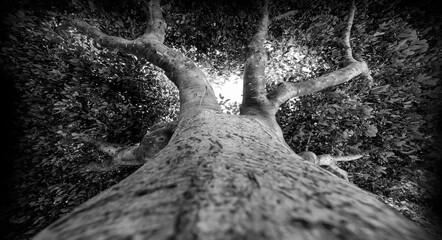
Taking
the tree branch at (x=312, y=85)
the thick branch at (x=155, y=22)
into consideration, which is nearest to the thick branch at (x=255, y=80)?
the tree branch at (x=312, y=85)

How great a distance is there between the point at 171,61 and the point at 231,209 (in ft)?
9.35

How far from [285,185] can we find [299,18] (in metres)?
5.73

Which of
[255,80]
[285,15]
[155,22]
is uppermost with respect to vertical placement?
[285,15]

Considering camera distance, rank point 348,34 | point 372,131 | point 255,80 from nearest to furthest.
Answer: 1. point 255,80
2. point 348,34
3. point 372,131

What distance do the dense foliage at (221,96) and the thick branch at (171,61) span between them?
2.80 feet

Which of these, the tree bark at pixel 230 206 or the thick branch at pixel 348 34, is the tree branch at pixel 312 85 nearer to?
the thick branch at pixel 348 34

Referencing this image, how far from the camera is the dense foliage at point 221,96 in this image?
3883 millimetres

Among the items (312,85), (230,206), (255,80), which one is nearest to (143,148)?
(255,80)

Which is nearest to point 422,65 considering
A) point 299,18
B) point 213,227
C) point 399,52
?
point 399,52

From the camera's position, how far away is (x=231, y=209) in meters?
0.48

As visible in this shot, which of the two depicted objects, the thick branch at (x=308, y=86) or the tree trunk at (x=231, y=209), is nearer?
the tree trunk at (x=231, y=209)

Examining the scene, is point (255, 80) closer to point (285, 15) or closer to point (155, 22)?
point (155, 22)

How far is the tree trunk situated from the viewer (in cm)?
41

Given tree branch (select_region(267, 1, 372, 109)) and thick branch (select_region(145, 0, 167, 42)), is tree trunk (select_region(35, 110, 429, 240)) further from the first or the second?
thick branch (select_region(145, 0, 167, 42))
